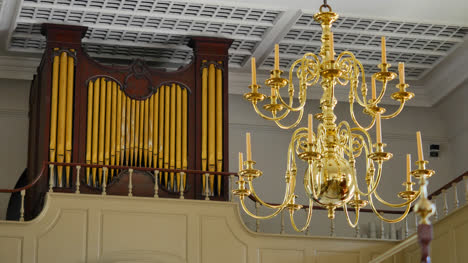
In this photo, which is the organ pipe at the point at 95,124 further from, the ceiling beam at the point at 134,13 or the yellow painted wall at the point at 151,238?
the ceiling beam at the point at 134,13

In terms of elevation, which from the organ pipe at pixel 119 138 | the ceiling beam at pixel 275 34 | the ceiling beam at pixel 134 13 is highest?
the ceiling beam at pixel 134 13

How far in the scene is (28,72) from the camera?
15.6 meters

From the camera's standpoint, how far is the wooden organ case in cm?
1422

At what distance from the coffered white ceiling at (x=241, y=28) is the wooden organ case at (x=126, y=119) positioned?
35 centimetres

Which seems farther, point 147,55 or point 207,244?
point 147,55

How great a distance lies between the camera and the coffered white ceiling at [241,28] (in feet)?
45.7

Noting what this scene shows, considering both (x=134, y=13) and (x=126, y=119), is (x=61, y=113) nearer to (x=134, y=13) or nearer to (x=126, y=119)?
(x=126, y=119)

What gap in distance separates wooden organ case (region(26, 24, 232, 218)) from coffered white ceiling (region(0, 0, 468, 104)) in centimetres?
35

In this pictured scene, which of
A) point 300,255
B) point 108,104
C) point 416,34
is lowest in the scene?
point 300,255

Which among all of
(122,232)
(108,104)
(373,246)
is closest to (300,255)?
(373,246)

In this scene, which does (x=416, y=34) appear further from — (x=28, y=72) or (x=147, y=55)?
(x=28, y=72)

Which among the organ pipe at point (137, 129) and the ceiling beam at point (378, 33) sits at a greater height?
the ceiling beam at point (378, 33)

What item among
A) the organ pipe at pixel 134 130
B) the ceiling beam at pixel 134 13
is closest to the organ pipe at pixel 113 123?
the organ pipe at pixel 134 130

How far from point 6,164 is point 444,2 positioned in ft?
22.4
